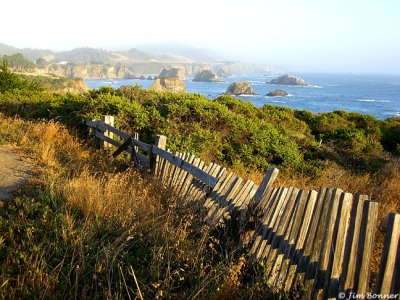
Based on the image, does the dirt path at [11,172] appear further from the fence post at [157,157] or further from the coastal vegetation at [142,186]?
the fence post at [157,157]

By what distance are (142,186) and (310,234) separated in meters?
3.55

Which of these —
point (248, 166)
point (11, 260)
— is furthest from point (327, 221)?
point (248, 166)

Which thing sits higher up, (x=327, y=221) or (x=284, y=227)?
(x=327, y=221)

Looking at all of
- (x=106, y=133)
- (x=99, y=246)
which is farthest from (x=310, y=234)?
(x=106, y=133)

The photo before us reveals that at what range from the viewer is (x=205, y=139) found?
1056cm

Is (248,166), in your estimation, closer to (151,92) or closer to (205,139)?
(205,139)

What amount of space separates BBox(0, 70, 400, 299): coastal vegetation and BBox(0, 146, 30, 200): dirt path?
0.27 m

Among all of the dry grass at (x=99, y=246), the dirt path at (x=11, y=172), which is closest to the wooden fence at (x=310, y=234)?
the dry grass at (x=99, y=246)

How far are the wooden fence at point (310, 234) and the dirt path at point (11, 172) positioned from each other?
3265 millimetres

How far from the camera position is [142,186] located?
19.5 feet

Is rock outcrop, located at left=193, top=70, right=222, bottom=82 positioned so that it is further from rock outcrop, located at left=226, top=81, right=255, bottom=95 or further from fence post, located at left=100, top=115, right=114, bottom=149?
fence post, located at left=100, top=115, right=114, bottom=149

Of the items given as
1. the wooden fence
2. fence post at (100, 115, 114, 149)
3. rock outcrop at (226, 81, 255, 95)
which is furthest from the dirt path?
rock outcrop at (226, 81, 255, 95)

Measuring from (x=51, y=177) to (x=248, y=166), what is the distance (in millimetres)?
6251

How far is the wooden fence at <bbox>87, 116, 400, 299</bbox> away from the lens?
2.59 meters
